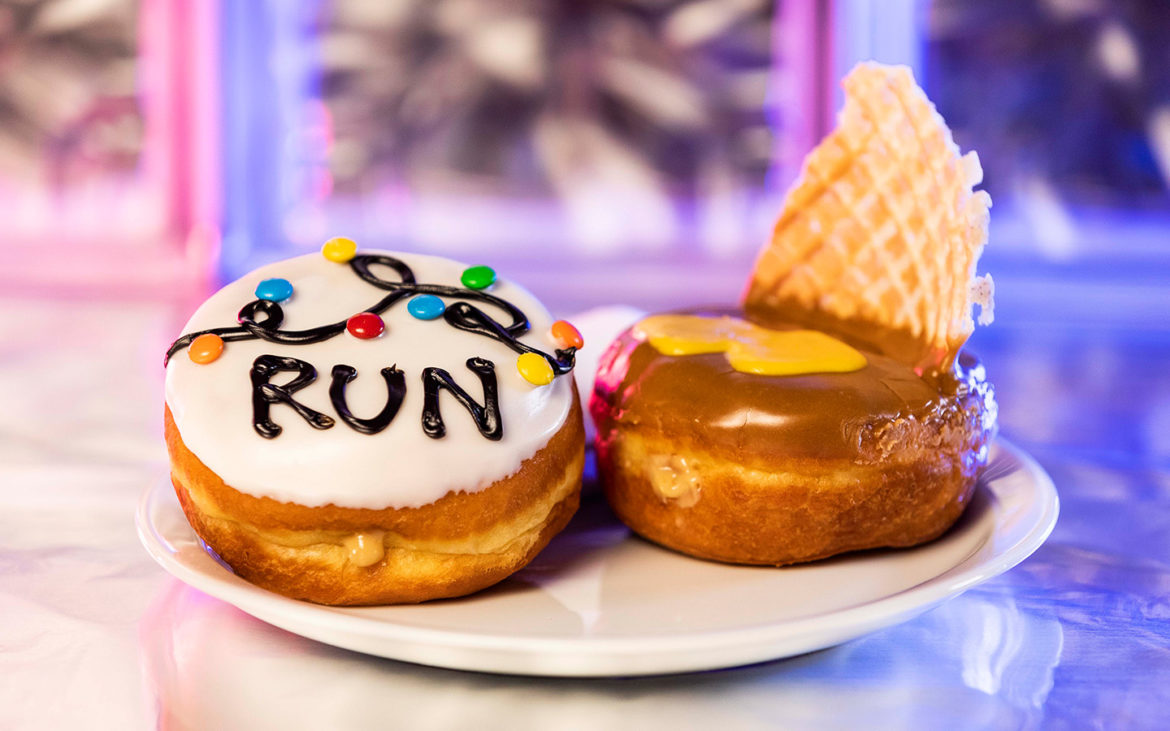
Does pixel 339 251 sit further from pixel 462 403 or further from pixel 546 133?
pixel 546 133

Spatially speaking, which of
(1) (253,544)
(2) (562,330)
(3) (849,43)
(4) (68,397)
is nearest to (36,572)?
(1) (253,544)

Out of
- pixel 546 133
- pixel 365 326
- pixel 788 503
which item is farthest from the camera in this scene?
pixel 546 133

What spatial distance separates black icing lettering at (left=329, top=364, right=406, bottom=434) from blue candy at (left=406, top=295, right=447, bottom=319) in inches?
4.2

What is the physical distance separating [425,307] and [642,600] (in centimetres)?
47

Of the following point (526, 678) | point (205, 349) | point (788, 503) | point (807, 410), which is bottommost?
point (526, 678)

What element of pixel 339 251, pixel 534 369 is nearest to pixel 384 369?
pixel 534 369

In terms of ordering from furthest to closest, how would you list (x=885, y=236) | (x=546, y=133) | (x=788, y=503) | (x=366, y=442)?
(x=546, y=133) < (x=885, y=236) < (x=788, y=503) < (x=366, y=442)

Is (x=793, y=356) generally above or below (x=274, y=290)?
below

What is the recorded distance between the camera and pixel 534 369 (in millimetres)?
1345

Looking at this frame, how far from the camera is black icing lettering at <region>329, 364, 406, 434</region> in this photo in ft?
4.01

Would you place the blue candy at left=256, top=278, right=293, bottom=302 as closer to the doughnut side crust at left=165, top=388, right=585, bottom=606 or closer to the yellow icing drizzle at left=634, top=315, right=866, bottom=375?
the doughnut side crust at left=165, top=388, right=585, bottom=606

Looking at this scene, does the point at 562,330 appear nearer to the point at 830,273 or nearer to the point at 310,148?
the point at 830,273

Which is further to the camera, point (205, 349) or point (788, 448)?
point (788, 448)

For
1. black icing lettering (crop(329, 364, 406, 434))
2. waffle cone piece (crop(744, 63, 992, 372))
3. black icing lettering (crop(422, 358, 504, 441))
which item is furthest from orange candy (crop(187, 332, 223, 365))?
waffle cone piece (crop(744, 63, 992, 372))
